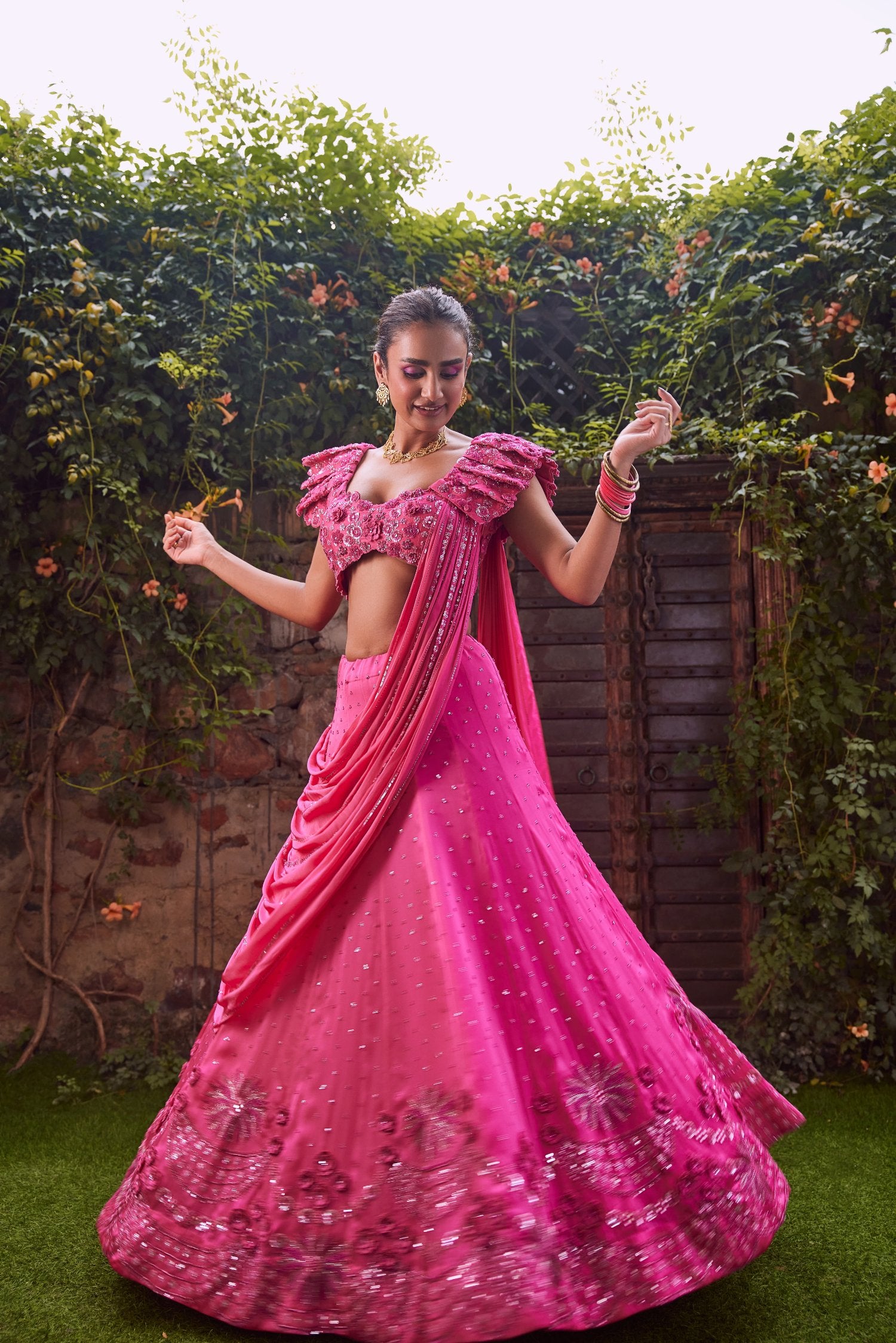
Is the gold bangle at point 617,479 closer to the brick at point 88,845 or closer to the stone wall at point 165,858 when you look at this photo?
the stone wall at point 165,858

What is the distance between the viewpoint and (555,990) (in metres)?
1.71

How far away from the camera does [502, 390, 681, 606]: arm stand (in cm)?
179

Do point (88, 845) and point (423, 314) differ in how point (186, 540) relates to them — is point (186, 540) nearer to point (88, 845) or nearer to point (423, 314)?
point (423, 314)

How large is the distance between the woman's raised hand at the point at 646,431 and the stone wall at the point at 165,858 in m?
1.87

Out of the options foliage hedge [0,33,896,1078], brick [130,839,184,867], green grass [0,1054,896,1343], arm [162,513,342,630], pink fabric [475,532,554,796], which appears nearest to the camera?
green grass [0,1054,896,1343]

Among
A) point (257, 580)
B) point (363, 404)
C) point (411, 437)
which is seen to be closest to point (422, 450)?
point (411, 437)

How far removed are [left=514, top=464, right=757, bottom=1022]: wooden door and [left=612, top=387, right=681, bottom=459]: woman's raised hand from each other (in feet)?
5.63

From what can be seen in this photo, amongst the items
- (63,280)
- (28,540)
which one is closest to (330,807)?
(28,540)

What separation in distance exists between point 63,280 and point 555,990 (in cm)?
287

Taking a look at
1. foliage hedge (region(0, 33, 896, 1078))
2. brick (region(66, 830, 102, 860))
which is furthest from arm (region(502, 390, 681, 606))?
brick (region(66, 830, 102, 860))

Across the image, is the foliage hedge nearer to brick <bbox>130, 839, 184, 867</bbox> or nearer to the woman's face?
brick <bbox>130, 839, 184, 867</bbox>

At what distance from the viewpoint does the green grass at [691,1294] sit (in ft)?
5.80

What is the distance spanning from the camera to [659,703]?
3.53 meters

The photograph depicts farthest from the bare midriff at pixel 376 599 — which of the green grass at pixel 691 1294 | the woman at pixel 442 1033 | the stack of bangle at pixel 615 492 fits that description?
the green grass at pixel 691 1294
